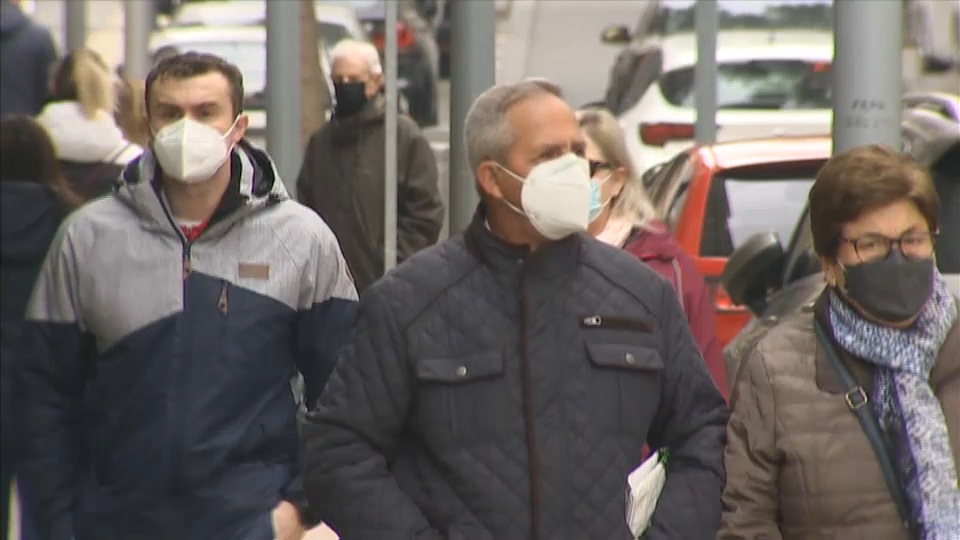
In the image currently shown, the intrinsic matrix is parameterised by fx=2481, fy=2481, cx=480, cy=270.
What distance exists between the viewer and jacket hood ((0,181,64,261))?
28.1 ft

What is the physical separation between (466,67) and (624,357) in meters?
5.39

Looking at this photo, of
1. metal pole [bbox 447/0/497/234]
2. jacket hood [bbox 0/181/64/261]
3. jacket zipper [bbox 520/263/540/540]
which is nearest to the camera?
jacket zipper [bbox 520/263/540/540]

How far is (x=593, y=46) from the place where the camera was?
115ft

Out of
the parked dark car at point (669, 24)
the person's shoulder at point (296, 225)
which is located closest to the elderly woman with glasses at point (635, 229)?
the person's shoulder at point (296, 225)

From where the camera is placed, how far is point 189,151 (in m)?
5.49

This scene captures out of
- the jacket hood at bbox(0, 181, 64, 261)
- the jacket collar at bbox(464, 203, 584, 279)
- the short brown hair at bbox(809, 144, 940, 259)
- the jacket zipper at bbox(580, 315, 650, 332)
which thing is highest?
the short brown hair at bbox(809, 144, 940, 259)

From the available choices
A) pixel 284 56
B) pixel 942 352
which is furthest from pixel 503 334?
pixel 284 56

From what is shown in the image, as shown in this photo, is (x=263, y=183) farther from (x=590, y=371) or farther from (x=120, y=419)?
(x=590, y=371)

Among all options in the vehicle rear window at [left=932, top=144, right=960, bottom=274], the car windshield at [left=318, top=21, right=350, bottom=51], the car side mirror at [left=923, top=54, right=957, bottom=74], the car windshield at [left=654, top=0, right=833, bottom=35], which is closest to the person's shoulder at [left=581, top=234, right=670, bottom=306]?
the vehicle rear window at [left=932, top=144, right=960, bottom=274]

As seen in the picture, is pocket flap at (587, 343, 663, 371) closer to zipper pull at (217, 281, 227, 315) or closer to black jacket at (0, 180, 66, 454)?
zipper pull at (217, 281, 227, 315)

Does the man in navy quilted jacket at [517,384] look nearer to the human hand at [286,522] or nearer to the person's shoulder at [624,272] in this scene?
the person's shoulder at [624,272]

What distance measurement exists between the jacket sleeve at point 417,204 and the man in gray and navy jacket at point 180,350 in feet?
15.9

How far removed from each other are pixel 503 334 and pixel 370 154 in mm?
6206

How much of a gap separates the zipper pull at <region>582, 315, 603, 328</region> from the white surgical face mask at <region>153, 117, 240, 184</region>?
1.19 meters
